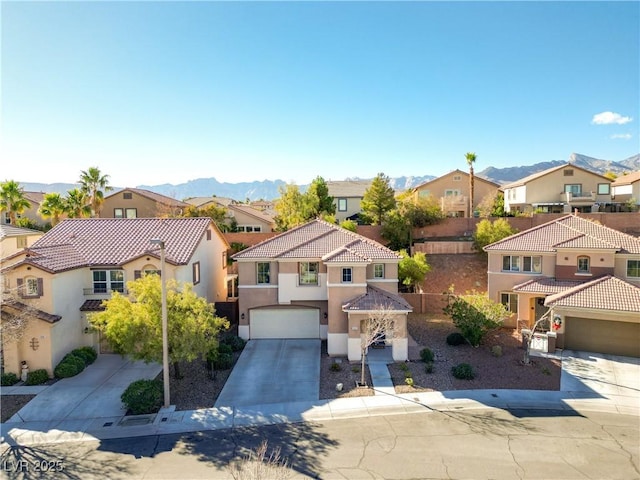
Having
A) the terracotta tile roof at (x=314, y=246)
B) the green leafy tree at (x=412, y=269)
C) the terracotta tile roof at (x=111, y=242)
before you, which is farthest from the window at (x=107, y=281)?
the green leafy tree at (x=412, y=269)

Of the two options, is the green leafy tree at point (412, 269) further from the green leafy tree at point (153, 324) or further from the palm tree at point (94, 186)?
the palm tree at point (94, 186)

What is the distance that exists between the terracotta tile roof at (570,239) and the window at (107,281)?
2474 cm

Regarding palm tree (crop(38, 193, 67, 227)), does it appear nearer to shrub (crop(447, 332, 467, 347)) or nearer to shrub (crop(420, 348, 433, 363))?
shrub (crop(420, 348, 433, 363))

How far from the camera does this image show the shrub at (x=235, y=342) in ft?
77.9

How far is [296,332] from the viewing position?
84.6ft

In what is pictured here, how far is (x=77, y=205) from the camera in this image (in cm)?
3962

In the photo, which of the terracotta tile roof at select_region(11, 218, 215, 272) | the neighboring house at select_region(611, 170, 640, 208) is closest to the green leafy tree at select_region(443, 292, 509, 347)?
the terracotta tile roof at select_region(11, 218, 215, 272)

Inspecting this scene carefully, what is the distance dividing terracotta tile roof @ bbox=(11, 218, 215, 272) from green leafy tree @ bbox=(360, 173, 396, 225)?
20.7 metres

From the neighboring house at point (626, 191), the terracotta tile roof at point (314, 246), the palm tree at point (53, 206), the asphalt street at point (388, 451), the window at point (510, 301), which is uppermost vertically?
the neighboring house at point (626, 191)

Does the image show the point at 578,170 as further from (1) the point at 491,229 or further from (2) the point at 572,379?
(2) the point at 572,379

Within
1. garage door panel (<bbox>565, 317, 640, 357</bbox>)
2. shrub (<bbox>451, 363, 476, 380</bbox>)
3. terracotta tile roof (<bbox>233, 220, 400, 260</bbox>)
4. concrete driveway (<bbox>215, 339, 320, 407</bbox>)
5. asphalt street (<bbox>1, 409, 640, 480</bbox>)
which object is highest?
terracotta tile roof (<bbox>233, 220, 400, 260</bbox>)

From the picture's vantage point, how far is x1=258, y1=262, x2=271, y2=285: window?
84.0 feet

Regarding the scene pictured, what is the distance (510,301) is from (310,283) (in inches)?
568

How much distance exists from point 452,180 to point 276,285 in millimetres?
36709
